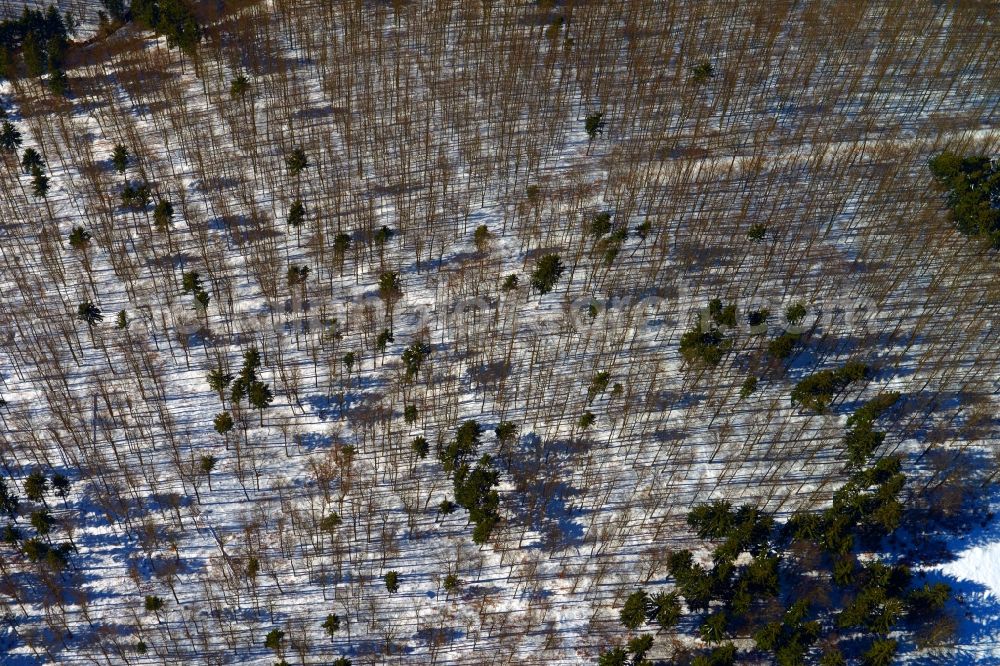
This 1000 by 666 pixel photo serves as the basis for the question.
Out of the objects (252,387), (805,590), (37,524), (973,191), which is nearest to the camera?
(37,524)

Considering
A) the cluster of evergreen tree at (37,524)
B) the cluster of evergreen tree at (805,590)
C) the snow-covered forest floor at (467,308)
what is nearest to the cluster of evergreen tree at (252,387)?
the snow-covered forest floor at (467,308)

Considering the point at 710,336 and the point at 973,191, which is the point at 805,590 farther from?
the point at 973,191

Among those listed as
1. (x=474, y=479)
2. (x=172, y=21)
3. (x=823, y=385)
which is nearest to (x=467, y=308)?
(x=474, y=479)

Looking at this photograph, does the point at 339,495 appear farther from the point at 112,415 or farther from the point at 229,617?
the point at 112,415

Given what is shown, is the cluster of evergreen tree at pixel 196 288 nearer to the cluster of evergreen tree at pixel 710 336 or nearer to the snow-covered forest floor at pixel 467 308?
the snow-covered forest floor at pixel 467 308

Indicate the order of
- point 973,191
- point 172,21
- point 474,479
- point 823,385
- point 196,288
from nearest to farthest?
point 474,479 < point 823,385 < point 196,288 < point 973,191 < point 172,21
